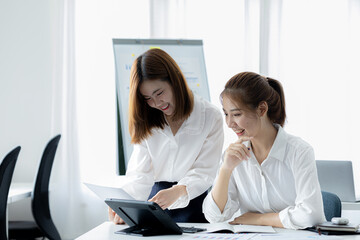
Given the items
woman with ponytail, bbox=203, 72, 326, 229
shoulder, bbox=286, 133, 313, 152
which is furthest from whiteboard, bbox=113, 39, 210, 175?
shoulder, bbox=286, 133, 313, 152

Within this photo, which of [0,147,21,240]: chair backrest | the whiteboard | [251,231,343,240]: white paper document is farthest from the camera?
the whiteboard

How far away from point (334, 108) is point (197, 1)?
1632 millimetres

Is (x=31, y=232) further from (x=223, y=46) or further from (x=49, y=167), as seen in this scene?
(x=223, y=46)

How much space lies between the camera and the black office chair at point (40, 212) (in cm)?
360

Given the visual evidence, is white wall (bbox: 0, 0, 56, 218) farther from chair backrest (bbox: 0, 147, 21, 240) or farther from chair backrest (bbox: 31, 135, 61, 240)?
chair backrest (bbox: 0, 147, 21, 240)

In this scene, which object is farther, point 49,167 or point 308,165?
point 49,167

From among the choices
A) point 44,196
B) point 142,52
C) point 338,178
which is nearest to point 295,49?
point 142,52

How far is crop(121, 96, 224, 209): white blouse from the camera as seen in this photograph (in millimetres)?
2078

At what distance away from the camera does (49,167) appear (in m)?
3.75

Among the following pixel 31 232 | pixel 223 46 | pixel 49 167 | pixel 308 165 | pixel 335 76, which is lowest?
pixel 31 232

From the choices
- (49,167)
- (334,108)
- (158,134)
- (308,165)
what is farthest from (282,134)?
(334,108)

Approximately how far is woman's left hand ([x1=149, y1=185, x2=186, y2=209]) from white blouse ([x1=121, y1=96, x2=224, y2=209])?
0.12 metres

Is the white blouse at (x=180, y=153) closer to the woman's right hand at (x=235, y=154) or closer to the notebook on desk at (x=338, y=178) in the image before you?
the woman's right hand at (x=235, y=154)

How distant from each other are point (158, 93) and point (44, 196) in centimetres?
210
